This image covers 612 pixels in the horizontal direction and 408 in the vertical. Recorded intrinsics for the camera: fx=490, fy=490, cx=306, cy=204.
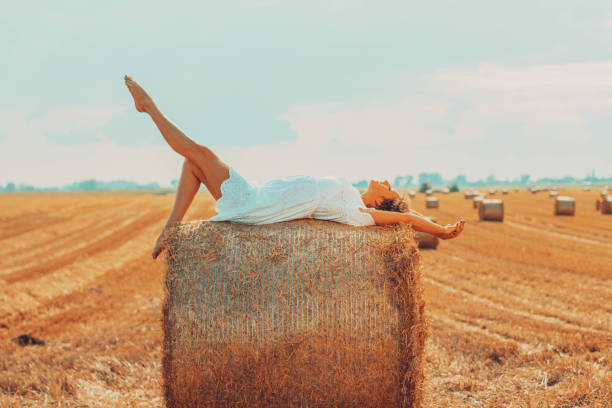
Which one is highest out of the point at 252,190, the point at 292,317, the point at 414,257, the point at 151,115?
the point at 151,115

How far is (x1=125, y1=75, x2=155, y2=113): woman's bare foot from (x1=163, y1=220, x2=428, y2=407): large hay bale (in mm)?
1663

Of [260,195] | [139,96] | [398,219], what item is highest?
[139,96]

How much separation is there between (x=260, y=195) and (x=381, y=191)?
1.33m

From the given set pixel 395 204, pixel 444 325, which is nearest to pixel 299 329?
pixel 395 204

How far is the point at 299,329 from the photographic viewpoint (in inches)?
154

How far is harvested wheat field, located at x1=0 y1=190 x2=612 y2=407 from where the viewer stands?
4.78 m

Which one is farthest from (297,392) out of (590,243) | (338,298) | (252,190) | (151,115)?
(590,243)

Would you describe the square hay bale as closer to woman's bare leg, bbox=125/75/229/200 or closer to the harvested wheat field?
the harvested wheat field

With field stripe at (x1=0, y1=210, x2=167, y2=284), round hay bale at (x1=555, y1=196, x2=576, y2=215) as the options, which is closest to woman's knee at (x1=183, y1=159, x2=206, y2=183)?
field stripe at (x1=0, y1=210, x2=167, y2=284)

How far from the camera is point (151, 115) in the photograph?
4.65 meters

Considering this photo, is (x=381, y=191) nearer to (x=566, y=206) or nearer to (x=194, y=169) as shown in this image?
(x=194, y=169)

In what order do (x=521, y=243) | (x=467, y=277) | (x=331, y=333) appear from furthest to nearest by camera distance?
(x=521, y=243)
(x=467, y=277)
(x=331, y=333)

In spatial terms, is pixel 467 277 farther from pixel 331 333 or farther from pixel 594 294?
pixel 331 333

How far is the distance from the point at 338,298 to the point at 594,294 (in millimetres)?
6792
